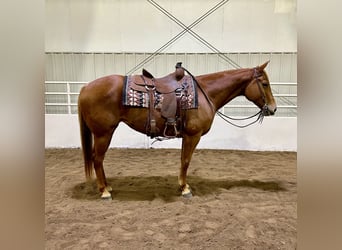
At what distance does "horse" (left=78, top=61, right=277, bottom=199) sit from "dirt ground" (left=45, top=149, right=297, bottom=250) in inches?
9.5

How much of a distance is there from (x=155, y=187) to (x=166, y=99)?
0.88m

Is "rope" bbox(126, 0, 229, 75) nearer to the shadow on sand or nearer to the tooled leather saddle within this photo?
the shadow on sand

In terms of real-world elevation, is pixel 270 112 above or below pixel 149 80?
below

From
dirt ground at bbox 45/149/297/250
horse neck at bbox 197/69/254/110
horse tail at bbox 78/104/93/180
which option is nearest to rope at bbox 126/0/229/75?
dirt ground at bbox 45/149/297/250

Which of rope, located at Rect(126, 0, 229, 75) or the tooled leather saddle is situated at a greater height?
rope, located at Rect(126, 0, 229, 75)

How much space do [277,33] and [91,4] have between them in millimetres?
3036

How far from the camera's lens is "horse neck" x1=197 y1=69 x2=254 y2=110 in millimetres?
2574

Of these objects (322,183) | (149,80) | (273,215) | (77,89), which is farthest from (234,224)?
(77,89)

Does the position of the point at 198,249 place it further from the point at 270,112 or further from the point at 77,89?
the point at 77,89

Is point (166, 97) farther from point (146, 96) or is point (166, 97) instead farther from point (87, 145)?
point (87, 145)

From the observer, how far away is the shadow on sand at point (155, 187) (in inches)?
101

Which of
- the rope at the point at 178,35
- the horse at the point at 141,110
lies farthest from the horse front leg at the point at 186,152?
the rope at the point at 178,35

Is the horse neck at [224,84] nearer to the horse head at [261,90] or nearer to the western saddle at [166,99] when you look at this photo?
the horse head at [261,90]

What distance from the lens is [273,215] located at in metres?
2.13
